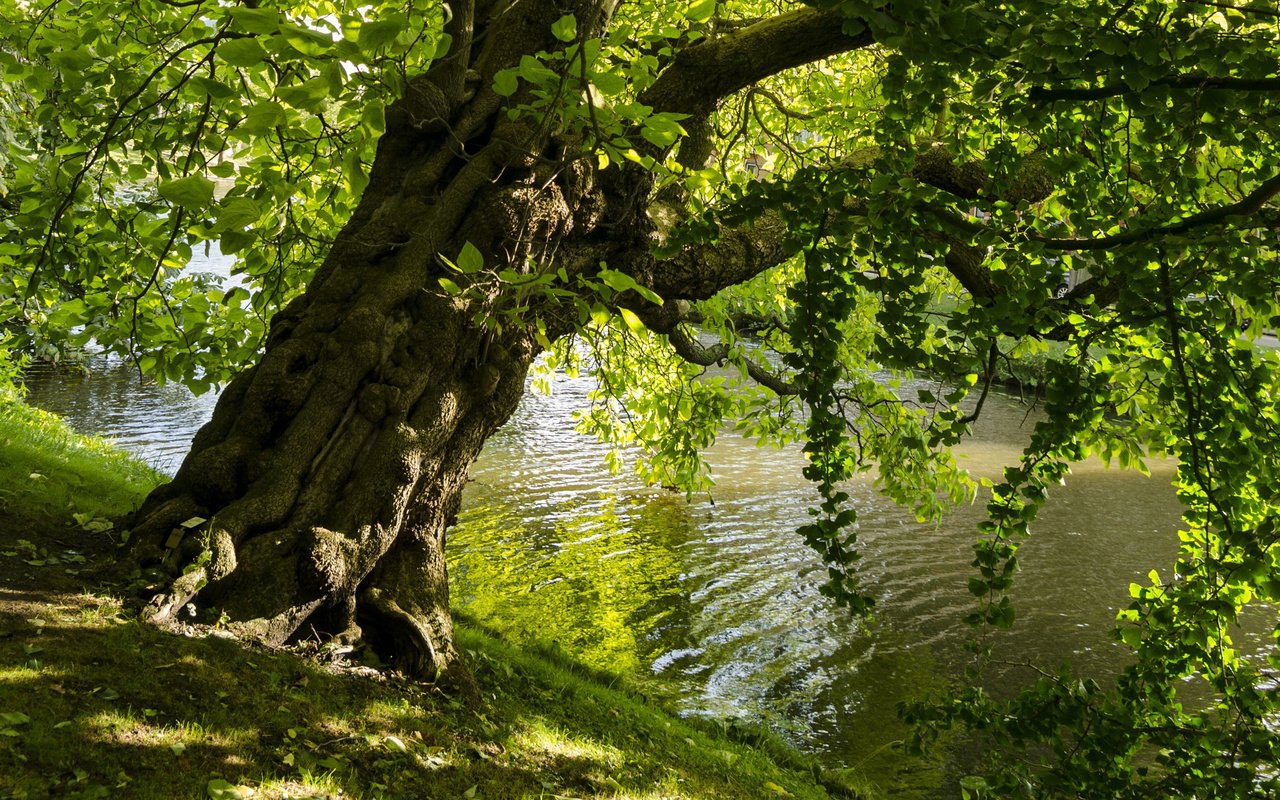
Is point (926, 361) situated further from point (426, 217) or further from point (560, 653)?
point (560, 653)

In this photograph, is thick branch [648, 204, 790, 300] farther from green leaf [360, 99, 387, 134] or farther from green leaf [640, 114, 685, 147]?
green leaf [360, 99, 387, 134]

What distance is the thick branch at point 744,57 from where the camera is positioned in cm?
533

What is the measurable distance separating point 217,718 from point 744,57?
458 centimetres

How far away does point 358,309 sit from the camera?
438 cm

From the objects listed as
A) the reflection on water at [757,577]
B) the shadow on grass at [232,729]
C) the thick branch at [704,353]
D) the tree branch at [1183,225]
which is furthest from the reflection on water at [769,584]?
the tree branch at [1183,225]

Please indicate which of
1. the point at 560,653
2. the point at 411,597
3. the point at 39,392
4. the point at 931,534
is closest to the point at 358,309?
the point at 411,597

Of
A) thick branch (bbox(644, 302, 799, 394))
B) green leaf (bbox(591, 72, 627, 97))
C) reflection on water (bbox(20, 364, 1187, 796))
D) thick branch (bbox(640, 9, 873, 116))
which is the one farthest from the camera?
reflection on water (bbox(20, 364, 1187, 796))

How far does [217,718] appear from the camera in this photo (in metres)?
3.07

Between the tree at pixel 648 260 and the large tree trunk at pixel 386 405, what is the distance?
2 cm

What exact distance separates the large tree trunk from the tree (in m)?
0.02

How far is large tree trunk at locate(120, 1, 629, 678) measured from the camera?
12.8ft

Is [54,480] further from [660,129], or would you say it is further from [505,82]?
[660,129]

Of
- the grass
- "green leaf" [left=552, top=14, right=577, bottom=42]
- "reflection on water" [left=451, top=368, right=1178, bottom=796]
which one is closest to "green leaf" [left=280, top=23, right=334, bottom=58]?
"green leaf" [left=552, top=14, right=577, bottom=42]

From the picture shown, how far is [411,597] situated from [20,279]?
411 cm
